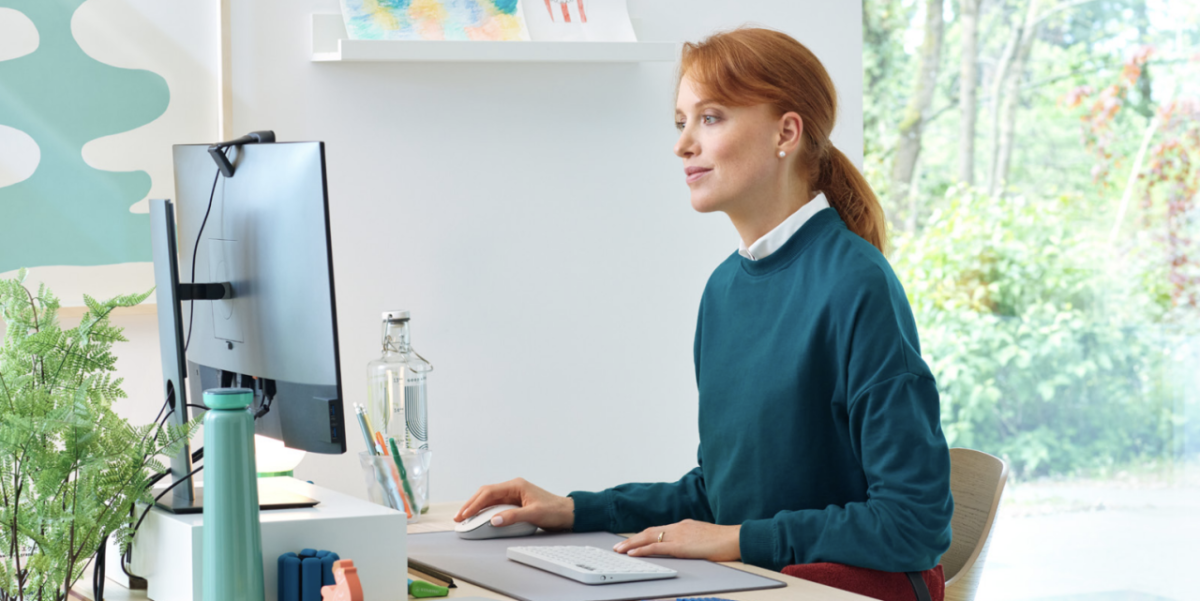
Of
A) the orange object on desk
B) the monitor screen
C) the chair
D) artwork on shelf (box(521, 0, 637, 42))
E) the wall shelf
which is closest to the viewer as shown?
the orange object on desk

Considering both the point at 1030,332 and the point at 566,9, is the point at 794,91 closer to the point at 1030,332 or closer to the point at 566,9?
the point at 566,9

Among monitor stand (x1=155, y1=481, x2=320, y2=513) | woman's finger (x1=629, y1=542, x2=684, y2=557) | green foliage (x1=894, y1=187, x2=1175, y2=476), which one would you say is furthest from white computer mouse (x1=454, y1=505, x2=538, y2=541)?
green foliage (x1=894, y1=187, x2=1175, y2=476)

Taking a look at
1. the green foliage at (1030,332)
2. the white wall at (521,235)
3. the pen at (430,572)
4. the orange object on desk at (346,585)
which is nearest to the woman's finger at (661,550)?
the pen at (430,572)

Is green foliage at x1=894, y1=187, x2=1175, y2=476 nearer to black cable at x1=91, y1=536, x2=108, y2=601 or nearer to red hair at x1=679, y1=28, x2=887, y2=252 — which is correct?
red hair at x1=679, y1=28, x2=887, y2=252

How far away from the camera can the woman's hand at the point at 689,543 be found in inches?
57.2

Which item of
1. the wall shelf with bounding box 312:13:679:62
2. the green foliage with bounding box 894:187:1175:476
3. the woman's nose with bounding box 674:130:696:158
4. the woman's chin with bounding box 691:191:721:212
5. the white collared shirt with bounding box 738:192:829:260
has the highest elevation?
the wall shelf with bounding box 312:13:679:62

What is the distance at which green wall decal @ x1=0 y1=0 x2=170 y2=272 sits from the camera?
6.82 ft

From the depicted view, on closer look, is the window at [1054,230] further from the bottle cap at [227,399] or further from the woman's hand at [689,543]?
the bottle cap at [227,399]

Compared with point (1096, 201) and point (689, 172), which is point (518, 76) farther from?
point (1096, 201)

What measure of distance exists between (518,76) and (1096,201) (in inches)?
123

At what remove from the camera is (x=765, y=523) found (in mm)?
1461

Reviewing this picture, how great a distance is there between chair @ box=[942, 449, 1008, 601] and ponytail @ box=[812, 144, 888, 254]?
0.41 m

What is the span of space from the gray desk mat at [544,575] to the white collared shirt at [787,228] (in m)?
0.46

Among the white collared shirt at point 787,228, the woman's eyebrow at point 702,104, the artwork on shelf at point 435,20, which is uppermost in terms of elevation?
the artwork on shelf at point 435,20
